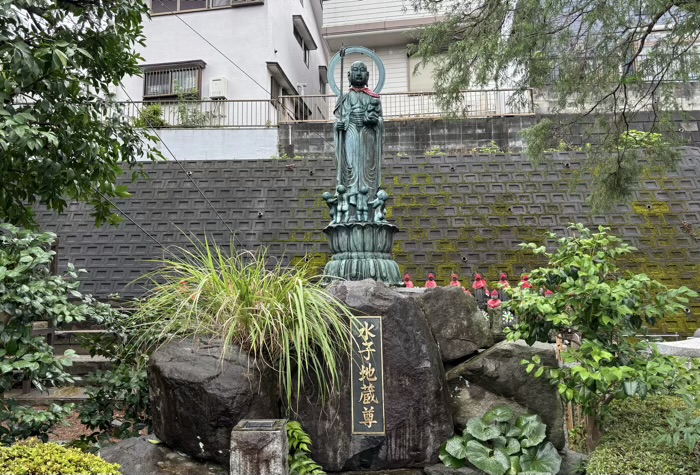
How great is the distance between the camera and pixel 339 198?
598 centimetres

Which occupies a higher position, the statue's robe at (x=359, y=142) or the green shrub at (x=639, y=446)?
the statue's robe at (x=359, y=142)

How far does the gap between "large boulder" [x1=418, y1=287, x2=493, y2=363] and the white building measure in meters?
11.2

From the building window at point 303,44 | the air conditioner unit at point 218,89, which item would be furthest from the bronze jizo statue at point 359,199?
the building window at point 303,44

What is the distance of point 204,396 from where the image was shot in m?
3.75

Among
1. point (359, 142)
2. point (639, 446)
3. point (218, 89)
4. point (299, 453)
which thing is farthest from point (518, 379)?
point (218, 89)

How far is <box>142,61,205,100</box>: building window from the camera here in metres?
14.8

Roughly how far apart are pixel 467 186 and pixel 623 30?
20.2 feet

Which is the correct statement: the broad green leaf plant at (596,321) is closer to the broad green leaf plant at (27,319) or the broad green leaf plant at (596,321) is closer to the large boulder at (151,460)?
the large boulder at (151,460)

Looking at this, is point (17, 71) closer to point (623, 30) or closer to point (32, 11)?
point (32, 11)

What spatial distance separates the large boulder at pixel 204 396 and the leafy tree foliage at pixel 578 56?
441 cm

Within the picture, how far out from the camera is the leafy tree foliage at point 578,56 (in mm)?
5566

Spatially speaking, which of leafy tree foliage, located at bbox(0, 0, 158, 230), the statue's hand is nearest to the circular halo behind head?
the statue's hand

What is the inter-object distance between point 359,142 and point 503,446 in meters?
3.57

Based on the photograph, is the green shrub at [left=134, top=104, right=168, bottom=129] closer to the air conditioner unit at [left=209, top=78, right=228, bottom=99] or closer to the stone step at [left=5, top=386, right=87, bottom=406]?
the air conditioner unit at [left=209, top=78, right=228, bottom=99]
